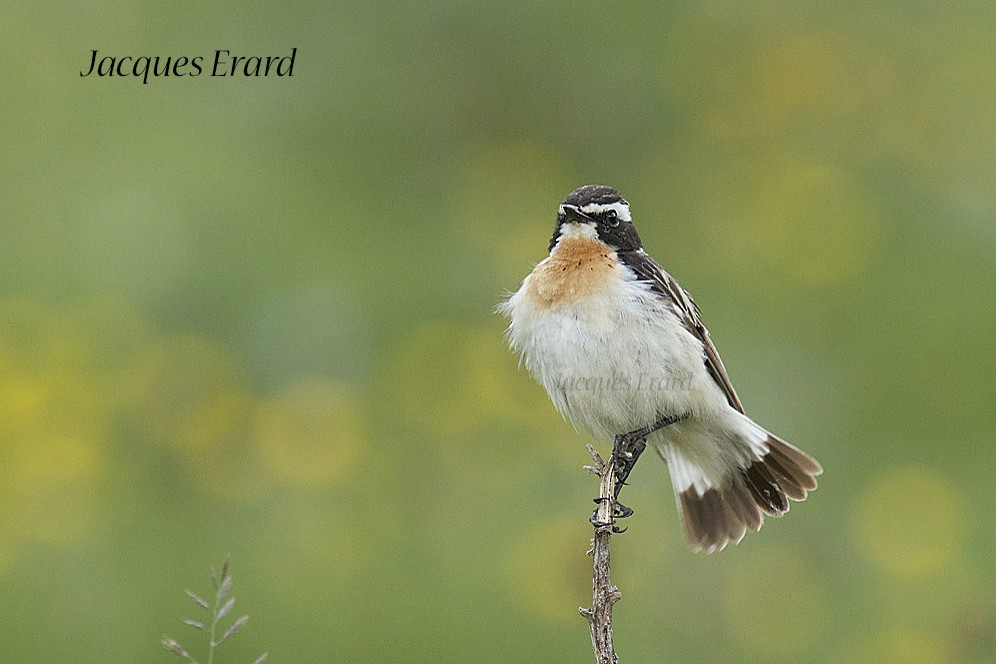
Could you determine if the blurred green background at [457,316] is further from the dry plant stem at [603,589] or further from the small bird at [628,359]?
the dry plant stem at [603,589]

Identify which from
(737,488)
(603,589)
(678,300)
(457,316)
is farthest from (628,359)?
(457,316)

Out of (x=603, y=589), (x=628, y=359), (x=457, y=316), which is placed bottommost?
(x=603, y=589)

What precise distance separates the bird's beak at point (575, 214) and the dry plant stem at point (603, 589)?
5.11 feet

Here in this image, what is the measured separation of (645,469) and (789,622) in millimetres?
1307

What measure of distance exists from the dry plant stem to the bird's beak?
1.56 meters

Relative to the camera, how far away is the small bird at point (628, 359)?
6555mm

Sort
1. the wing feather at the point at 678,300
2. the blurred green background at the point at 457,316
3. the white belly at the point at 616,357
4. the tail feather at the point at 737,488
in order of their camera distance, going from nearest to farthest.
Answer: the white belly at the point at 616,357, the wing feather at the point at 678,300, the tail feather at the point at 737,488, the blurred green background at the point at 457,316

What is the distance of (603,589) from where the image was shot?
15.2 ft

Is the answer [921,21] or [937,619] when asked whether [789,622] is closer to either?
[937,619]

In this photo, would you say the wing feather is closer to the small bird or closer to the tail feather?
the small bird

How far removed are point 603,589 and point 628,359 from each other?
2.06 meters

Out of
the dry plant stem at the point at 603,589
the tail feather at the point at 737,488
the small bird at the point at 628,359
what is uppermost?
the small bird at the point at 628,359

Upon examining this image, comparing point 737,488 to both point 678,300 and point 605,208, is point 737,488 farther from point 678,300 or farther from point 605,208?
point 605,208

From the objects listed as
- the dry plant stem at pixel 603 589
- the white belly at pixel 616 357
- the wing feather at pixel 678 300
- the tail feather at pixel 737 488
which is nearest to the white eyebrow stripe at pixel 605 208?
the wing feather at pixel 678 300
